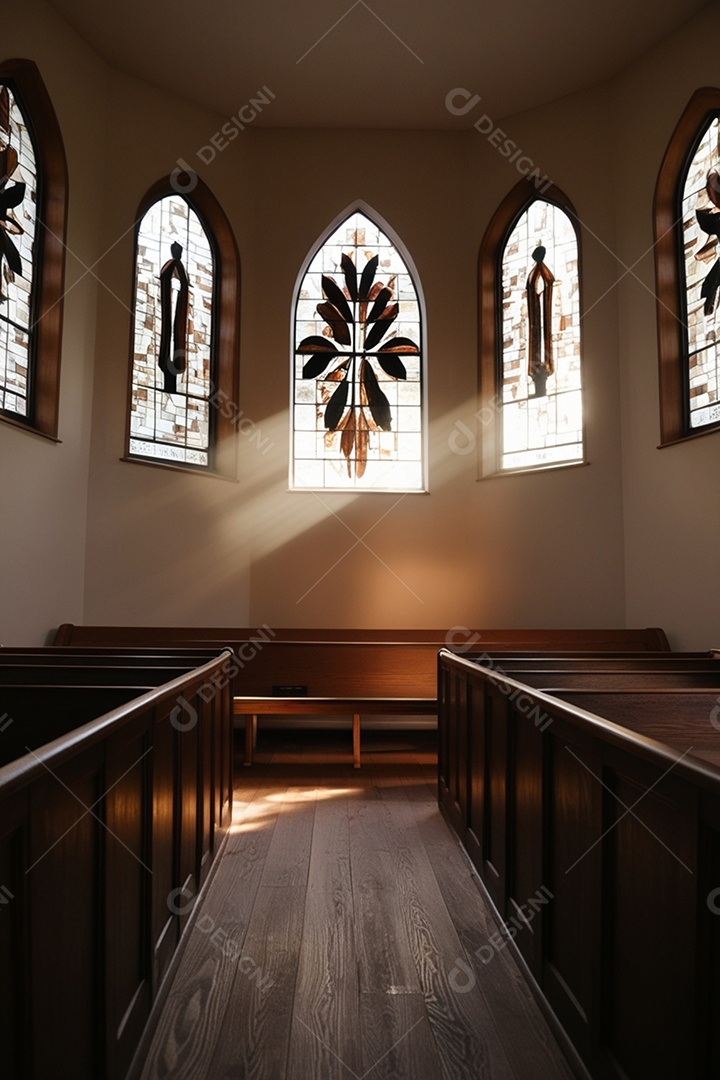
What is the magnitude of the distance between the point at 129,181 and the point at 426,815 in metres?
5.58

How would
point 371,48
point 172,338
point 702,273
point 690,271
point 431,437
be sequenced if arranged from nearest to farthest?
point 702,273
point 690,271
point 371,48
point 172,338
point 431,437

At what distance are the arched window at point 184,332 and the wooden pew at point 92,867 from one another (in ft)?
14.9

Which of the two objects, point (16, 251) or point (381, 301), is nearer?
point (16, 251)

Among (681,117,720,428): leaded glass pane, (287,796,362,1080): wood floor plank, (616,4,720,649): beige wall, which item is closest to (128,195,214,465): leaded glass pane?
(616,4,720,649): beige wall

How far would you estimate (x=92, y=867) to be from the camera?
1672 millimetres

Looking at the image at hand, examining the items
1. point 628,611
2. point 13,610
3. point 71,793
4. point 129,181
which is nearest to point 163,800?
point 71,793

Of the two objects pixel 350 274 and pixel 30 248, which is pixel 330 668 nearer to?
pixel 30 248

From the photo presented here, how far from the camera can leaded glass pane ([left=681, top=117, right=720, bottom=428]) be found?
19.7ft

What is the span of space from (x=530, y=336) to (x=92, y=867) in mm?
6696

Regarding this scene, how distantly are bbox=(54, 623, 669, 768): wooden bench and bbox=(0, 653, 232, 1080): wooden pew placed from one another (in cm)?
269

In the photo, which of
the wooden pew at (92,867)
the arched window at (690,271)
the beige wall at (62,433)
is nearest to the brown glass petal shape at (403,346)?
the arched window at (690,271)

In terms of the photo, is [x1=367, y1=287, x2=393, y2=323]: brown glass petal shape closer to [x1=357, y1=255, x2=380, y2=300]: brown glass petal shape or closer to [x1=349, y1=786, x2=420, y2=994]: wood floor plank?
[x1=357, y1=255, x2=380, y2=300]: brown glass petal shape

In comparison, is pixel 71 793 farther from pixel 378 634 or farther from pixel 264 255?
pixel 264 255

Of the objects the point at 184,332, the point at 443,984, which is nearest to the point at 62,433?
the point at 184,332
